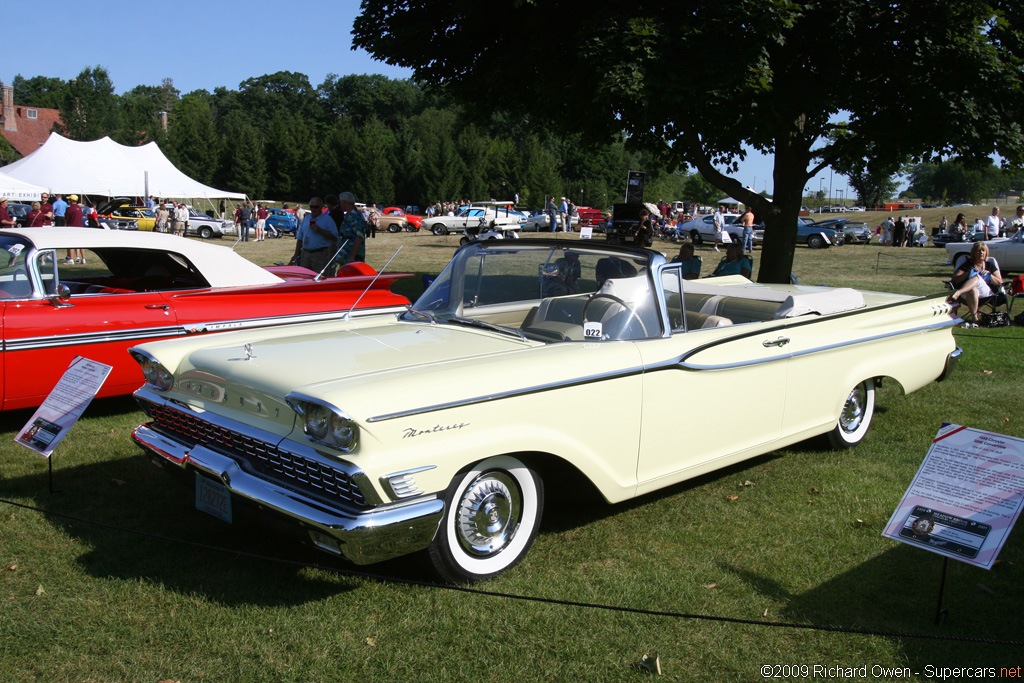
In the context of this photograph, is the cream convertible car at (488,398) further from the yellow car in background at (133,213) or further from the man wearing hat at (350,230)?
the yellow car in background at (133,213)

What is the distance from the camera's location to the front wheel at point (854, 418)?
5555 millimetres

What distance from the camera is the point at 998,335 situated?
1021 centimetres

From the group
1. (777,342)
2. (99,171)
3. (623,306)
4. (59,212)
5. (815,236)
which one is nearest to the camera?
(623,306)

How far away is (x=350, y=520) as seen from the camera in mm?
3070

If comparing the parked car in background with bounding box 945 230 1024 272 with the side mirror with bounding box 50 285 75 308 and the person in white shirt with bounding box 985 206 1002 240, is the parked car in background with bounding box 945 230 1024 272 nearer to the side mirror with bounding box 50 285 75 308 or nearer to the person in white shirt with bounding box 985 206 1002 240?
the person in white shirt with bounding box 985 206 1002 240

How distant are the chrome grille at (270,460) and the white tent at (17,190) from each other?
1069 inches

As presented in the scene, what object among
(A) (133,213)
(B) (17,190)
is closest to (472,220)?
(A) (133,213)

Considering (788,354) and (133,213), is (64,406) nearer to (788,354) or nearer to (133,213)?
(788,354)

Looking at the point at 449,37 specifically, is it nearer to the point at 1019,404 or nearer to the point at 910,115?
the point at 910,115

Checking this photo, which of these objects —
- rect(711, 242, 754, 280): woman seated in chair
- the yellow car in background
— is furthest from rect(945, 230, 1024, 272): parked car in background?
the yellow car in background

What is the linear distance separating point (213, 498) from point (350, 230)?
21.3ft

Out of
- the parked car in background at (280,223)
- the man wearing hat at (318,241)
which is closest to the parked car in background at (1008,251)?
the man wearing hat at (318,241)

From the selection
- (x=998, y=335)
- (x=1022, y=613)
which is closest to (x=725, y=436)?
(x=1022, y=613)

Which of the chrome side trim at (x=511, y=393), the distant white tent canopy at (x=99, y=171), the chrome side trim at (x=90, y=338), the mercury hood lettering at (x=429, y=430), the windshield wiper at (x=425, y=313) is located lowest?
the chrome side trim at (x=90, y=338)
